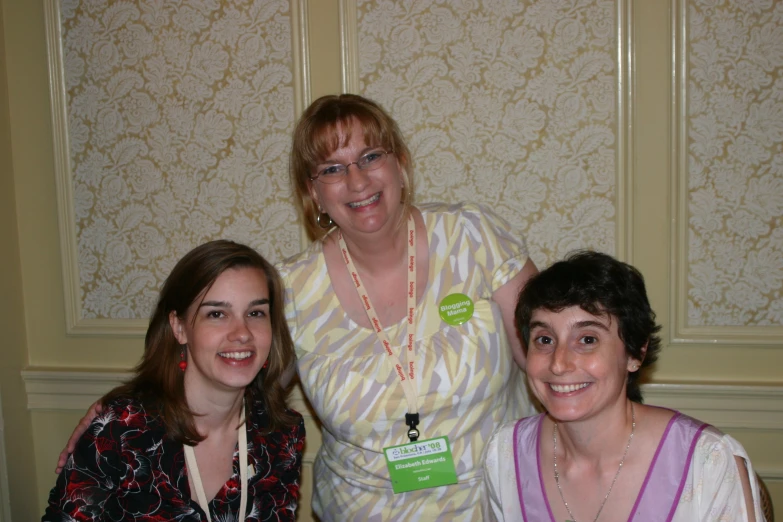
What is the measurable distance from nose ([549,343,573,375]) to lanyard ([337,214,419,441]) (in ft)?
1.59

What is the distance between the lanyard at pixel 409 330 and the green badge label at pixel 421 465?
4cm

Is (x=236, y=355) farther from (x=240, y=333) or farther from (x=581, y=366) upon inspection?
(x=581, y=366)

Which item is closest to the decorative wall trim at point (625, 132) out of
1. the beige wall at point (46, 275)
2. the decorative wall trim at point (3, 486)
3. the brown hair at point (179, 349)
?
the beige wall at point (46, 275)

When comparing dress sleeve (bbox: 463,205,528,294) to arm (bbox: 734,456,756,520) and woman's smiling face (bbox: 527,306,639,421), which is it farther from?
arm (bbox: 734,456,756,520)

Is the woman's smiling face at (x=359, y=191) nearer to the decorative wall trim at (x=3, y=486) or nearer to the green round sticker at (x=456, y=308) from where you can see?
the green round sticker at (x=456, y=308)

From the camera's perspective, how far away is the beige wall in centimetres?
270

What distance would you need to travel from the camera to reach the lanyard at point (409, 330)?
2057mm

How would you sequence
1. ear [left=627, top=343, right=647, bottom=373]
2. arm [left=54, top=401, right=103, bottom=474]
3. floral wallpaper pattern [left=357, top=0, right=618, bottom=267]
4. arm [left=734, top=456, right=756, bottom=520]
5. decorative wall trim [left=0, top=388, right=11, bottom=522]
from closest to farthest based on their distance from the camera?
arm [left=734, top=456, right=756, bottom=520] < ear [left=627, top=343, right=647, bottom=373] < arm [left=54, top=401, right=103, bottom=474] < floral wallpaper pattern [left=357, top=0, right=618, bottom=267] < decorative wall trim [left=0, top=388, right=11, bottom=522]

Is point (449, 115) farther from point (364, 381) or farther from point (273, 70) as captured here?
point (364, 381)

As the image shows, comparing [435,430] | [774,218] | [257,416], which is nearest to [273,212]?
[257,416]

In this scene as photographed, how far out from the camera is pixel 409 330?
2.12 metres

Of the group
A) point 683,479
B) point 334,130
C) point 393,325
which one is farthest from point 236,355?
point 683,479

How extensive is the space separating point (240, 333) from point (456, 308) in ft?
2.12

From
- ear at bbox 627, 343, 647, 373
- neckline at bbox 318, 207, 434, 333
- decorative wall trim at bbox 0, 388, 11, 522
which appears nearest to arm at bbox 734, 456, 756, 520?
ear at bbox 627, 343, 647, 373
